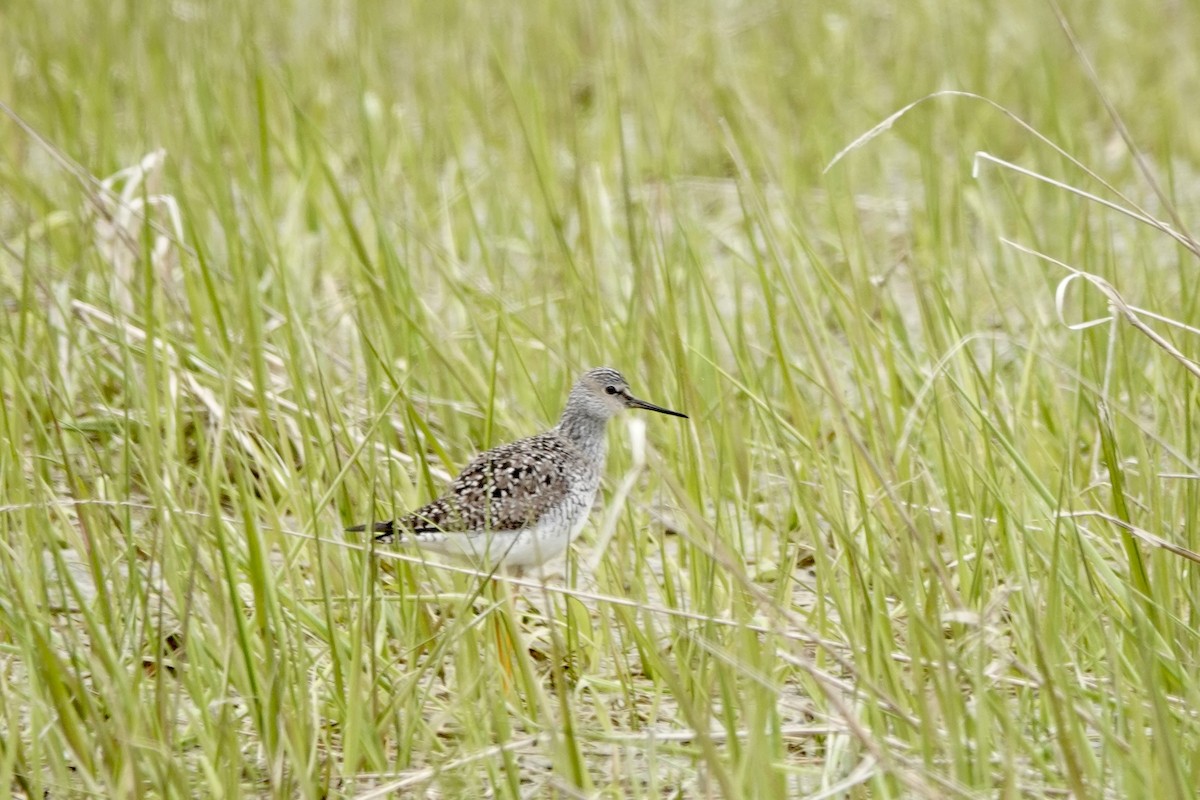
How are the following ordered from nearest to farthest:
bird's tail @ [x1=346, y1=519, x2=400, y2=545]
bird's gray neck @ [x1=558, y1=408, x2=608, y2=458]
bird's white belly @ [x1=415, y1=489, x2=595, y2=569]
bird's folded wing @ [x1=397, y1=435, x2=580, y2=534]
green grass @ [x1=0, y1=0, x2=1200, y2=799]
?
green grass @ [x1=0, y1=0, x2=1200, y2=799], bird's tail @ [x1=346, y1=519, x2=400, y2=545], bird's folded wing @ [x1=397, y1=435, x2=580, y2=534], bird's white belly @ [x1=415, y1=489, x2=595, y2=569], bird's gray neck @ [x1=558, y1=408, x2=608, y2=458]

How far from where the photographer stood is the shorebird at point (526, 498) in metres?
3.85

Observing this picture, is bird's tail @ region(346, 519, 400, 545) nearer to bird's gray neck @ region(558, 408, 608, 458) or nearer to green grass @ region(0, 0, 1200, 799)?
green grass @ region(0, 0, 1200, 799)

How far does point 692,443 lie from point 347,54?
4140 mm

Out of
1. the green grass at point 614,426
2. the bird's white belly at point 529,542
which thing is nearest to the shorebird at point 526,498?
the bird's white belly at point 529,542

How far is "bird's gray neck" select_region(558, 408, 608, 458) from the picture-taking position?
14.8 ft

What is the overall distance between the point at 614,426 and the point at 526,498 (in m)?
1.04

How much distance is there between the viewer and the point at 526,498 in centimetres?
403

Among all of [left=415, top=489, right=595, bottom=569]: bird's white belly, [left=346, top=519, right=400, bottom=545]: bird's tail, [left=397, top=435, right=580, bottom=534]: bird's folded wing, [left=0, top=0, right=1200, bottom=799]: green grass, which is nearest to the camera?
[left=0, top=0, right=1200, bottom=799]: green grass

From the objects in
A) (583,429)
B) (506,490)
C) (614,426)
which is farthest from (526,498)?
(614,426)

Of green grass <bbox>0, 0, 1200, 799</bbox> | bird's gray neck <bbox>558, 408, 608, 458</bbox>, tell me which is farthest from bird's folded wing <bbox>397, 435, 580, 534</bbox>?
bird's gray neck <bbox>558, 408, 608, 458</bbox>

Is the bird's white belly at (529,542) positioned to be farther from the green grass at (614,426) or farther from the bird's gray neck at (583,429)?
the bird's gray neck at (583,429)

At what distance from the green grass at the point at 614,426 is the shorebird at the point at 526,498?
0.12 metres

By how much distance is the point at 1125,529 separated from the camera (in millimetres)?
3367

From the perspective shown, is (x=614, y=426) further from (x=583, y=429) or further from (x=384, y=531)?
(x=384, y=531)
